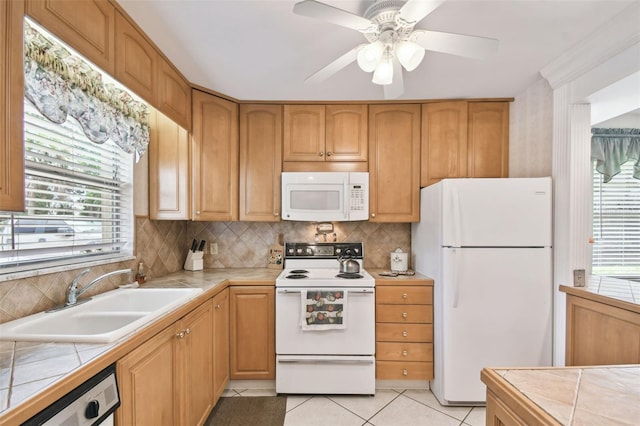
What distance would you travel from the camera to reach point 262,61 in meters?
1.89

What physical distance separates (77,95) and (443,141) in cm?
256

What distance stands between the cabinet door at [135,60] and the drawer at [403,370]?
8.19 feet

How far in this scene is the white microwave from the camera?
2.50 meters

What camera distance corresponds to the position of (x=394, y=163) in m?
2.56

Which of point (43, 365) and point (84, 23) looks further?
point (84, 23)

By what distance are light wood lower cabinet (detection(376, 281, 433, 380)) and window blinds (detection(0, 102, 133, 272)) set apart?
1994 millimetres

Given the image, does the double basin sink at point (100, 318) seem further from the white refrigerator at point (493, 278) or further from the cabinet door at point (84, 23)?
the white refrigerator at point (493, 278)

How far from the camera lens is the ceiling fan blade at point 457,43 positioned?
1187mm

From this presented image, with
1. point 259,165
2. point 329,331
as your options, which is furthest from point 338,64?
point 329,331

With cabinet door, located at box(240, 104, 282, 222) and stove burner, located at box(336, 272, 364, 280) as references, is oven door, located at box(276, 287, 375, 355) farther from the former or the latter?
cabinet door, located at box(240, 104, 282, 222)

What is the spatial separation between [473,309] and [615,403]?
1389 mm

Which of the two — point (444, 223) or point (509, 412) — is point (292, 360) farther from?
point (509, 412)

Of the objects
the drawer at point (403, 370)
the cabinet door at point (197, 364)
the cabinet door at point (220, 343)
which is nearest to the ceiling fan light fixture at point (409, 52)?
the cabinet door at point (197, 364)

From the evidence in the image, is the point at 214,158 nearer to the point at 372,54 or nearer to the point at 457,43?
the point at 372,54
